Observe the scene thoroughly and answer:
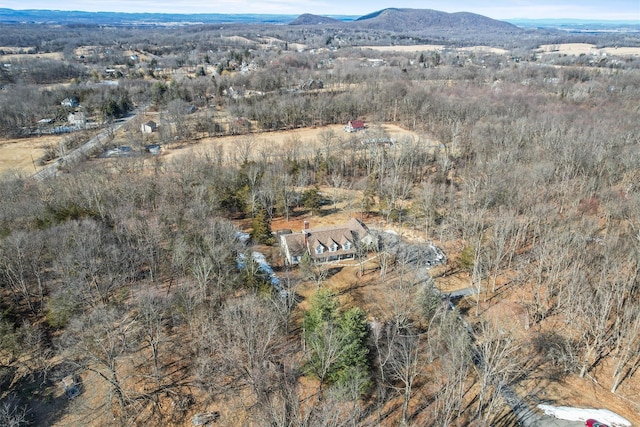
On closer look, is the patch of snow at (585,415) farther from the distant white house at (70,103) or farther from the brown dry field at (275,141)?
the distant white house at (70,103)

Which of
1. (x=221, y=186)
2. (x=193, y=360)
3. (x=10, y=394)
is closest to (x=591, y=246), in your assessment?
(x=193, y=360)

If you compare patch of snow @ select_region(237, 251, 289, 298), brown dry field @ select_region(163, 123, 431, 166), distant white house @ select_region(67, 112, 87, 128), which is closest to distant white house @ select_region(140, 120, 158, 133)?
brown dry field @ select_region(163, 123, 431, 166)

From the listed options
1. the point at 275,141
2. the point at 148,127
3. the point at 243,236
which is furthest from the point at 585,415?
the point at 148,127

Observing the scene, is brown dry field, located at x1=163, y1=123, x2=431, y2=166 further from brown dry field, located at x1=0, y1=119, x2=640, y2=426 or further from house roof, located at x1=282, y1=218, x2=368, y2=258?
house roof, located at x1=282, y1=218, x2=368, y2=258

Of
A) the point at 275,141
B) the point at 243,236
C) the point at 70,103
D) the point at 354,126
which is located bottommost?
the point at 243,236

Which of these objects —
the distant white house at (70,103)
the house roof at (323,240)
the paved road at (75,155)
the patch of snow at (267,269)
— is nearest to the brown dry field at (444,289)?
the patch of snow at (267,269)

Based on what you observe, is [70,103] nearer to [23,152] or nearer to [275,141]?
[23,152]

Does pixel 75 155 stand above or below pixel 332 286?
above
